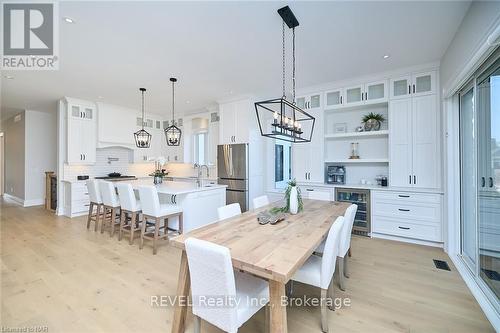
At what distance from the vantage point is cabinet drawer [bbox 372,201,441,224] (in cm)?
345

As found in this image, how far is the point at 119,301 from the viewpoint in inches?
84.4

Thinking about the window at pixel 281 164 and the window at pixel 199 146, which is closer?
the window at pixel 281 164

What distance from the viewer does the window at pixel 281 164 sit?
5.94 m

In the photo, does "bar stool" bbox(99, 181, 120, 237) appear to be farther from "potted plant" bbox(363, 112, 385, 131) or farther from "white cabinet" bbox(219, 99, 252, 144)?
"potted plant" bbox(363, 112, 385, 131)

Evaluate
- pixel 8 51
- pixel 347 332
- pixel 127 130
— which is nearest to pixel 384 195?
pixel 347 332

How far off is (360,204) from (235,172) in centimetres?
270

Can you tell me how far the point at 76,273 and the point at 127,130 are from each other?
185 inches

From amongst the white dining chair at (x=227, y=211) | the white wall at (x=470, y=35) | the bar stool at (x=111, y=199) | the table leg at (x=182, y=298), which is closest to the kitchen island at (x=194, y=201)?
the bar stool at (x=111, y=199)

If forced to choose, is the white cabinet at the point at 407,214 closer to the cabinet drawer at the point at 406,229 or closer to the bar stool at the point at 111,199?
the cabinet drawer at the point at 406,229

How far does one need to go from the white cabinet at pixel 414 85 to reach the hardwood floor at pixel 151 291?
98.8 inches

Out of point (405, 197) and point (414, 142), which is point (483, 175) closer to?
point (405, 197)

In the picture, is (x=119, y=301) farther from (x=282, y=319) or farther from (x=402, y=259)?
(x=402, y=259)

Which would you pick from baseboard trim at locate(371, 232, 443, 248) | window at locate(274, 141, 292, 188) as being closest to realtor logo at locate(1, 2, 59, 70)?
window at locate(274, 141, 292, 188)

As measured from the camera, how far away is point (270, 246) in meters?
1.59
